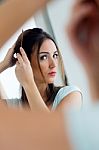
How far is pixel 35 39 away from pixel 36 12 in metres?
0.05

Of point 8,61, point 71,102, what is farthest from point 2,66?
point 71,102

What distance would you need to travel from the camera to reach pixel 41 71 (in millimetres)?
407

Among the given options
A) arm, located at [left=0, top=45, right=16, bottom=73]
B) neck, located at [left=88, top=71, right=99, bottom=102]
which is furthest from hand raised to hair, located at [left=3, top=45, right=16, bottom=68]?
neck, located at [left=88, top=71, right=99, bottom=102]

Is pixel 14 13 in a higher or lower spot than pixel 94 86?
higher

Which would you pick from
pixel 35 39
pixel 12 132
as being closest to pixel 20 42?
pixel 35 39

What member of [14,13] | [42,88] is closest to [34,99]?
[42,88]

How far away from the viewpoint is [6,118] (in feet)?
1.31

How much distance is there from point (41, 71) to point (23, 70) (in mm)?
26

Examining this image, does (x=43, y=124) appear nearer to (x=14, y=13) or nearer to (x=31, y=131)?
(x=31, y=131)

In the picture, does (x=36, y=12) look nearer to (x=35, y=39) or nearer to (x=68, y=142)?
(x=35, y=39)

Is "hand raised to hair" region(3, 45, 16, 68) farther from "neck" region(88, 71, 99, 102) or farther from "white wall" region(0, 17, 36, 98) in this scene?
"neck" region(88, 71, 99, 102)

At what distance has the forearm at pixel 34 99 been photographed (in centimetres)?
41

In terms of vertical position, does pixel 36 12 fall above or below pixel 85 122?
above

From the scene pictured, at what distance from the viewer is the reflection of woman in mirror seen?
404mm
